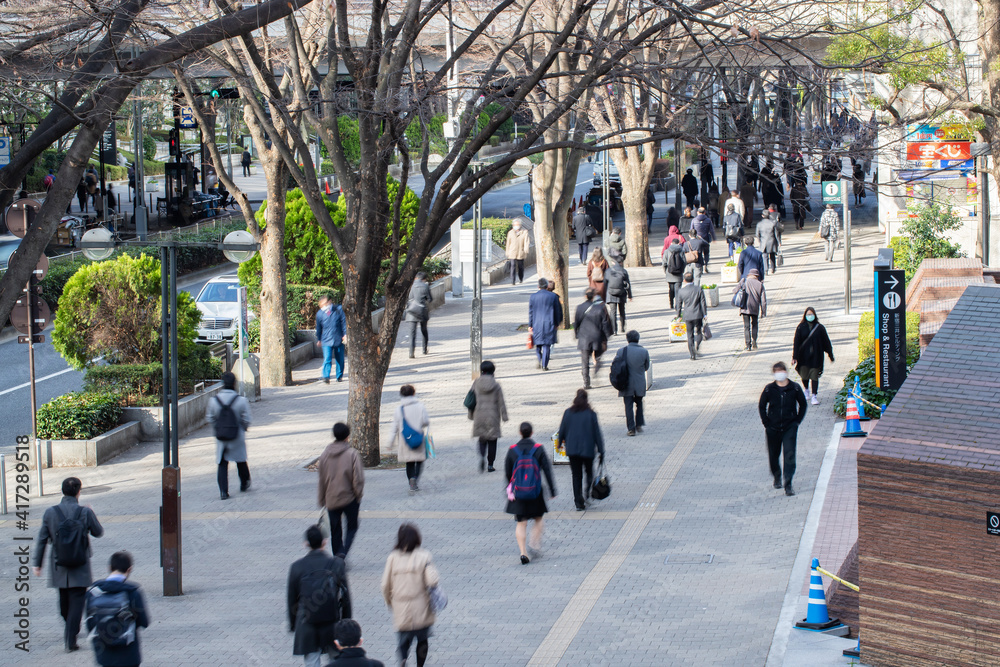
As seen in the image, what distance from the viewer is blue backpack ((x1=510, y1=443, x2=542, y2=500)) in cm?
1066

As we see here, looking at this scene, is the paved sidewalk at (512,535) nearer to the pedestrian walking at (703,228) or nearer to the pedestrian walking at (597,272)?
the pedestrian walking at (597,272)

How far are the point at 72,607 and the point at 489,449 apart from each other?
5.93 meters

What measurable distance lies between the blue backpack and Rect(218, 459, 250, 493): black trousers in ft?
14.0

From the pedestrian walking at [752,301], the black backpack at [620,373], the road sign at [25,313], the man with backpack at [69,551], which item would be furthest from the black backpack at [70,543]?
the pedestrian walking at [752,301]

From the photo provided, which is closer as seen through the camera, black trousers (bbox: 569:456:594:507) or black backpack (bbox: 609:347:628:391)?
black trousers (bbox: 569:456:594:507)

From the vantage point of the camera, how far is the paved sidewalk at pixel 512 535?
356 inches

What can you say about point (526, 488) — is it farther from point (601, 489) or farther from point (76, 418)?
point (76, 418)

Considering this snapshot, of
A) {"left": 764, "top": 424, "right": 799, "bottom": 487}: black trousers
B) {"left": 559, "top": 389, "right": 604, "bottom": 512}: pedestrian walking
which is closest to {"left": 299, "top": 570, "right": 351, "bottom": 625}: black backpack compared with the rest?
{"left": 559, "top": 389, "right": 604, "bottom": 512}: pedestrian walking

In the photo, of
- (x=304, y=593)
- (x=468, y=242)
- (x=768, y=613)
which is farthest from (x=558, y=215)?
(x=304, y=593)

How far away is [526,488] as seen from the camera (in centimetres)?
1065

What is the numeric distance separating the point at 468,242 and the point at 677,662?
60.8 feet

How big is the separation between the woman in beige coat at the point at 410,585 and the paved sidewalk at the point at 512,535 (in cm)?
78

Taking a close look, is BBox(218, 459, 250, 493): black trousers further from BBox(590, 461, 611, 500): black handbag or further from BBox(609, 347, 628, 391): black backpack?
BBox(609, 347, 628, 391): black backpack

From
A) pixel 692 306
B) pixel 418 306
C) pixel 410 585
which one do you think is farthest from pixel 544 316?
pixel 410 585
